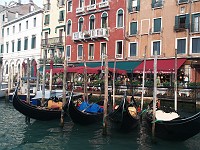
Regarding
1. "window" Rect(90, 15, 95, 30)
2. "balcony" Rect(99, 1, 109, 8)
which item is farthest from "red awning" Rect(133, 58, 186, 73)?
"window" Rect(90, 15, 95, 30)

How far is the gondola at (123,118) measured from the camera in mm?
9805

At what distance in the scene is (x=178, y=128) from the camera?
8.62 meters

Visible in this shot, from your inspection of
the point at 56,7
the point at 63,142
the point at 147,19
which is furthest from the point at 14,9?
the point at 63,142

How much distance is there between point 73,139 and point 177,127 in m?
3.58

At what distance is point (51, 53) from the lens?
2636 cm

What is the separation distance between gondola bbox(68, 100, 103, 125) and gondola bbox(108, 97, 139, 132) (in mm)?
1301

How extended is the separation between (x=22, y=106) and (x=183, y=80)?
413 inches

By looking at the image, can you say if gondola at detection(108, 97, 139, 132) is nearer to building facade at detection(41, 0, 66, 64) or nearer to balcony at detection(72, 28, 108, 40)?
balcony at detection(72, 28, 108, 40)

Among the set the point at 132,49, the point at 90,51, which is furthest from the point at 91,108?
the point at 90,51

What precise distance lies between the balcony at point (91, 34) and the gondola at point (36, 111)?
Answer: 11.0m

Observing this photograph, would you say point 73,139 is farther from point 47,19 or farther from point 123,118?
point 47,19

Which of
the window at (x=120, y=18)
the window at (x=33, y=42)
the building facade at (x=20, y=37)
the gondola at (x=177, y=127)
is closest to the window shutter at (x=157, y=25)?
the window at (x=120, y=18)

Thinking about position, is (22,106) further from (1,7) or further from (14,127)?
(1,7)

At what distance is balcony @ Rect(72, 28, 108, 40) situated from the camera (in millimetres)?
21578
